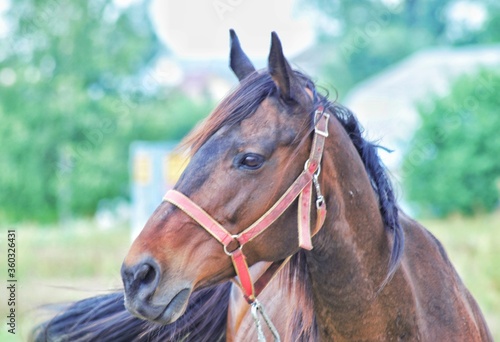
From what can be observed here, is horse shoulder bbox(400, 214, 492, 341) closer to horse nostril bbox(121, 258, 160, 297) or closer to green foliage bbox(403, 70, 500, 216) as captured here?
horse nostril bbox(121, 258, 160, 297)

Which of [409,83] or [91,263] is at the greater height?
[409,83]

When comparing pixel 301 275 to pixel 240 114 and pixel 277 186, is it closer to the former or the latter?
pixel 277 186

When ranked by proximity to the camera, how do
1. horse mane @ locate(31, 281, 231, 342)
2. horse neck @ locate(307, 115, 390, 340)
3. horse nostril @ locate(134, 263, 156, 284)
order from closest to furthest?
horse nostril @ locate(134, 263, 156, 284) < horse neck @ locate(307, 115, 390, 340) < horse mane @ locate(31, 281, 231, 342)

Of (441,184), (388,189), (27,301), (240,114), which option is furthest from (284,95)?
(441,184)

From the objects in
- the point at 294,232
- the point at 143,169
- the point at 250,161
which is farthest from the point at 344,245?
the point at 143,169

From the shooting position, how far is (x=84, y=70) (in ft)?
88.9

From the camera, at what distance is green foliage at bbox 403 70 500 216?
78.1 feet

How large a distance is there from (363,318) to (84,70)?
25.4 meters

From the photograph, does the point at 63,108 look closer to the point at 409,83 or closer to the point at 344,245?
the point at 409,83

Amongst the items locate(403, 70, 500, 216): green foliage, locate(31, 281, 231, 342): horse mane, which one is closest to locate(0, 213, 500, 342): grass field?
locate(31, 281, 231, 342): horse mane

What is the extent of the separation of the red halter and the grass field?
3.96m

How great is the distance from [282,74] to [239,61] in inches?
13.8

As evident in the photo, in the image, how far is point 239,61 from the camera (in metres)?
3.01

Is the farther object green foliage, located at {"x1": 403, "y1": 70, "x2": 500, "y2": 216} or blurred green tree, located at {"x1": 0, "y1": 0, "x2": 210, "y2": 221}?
blurred green tree, located at {"x1": 0, "y1": 0, "x2": 210, "y2": 221}
